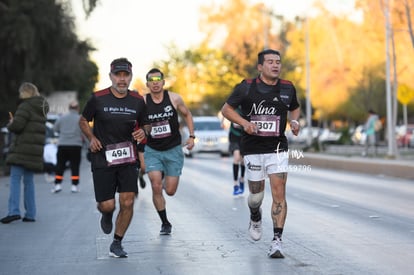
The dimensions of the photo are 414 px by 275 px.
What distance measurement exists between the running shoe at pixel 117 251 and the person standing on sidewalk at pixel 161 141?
76.1 inches

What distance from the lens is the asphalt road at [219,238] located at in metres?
8.39

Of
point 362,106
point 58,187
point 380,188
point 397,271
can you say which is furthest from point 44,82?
point 362,106

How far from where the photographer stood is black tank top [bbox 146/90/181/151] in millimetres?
11180

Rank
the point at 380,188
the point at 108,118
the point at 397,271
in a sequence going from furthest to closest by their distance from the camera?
the point at 380,188, the point at 108,118, the point at 397,271

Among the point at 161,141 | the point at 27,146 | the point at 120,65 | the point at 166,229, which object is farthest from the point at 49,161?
the point at 120,65

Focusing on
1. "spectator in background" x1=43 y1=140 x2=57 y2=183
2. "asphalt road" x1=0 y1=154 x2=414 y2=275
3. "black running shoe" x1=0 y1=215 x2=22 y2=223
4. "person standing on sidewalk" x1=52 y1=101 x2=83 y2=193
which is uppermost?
"person standing on sidewalk" x1=52 y1=101 x2=83 y2=193

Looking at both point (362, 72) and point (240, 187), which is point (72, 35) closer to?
point (240, 187)

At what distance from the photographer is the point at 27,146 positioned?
12.6m

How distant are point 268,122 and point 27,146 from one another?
4674 millimetres

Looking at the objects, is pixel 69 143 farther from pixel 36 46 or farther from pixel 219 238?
pixel 36 46

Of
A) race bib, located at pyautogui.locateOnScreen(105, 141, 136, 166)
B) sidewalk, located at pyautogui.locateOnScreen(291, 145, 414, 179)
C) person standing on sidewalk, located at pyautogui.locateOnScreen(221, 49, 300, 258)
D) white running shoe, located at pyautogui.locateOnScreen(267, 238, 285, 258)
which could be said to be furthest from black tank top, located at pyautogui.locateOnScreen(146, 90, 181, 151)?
sidewalk, located at pyautogui.locateOnScreen(291, 145, 414, 179)

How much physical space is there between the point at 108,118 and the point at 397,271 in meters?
3.11

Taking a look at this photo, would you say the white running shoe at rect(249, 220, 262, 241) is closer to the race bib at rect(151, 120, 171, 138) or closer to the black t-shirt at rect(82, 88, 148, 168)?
the black t-shirt at rect(82, 88, 148, 168)

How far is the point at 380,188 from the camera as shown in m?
18.8
